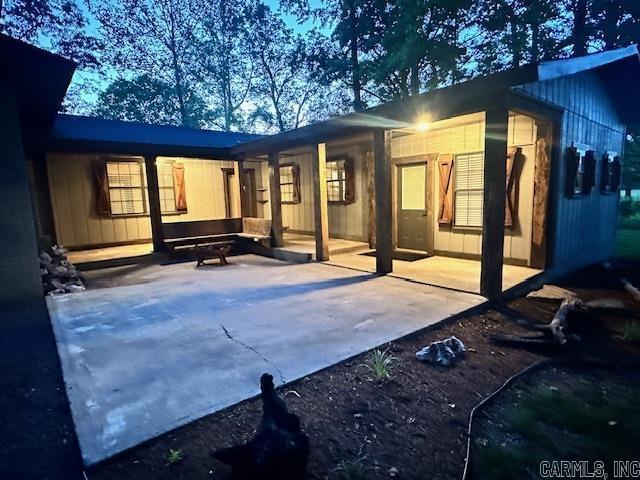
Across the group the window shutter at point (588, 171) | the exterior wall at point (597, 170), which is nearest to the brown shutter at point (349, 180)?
the exterior wall at point (597, 170)

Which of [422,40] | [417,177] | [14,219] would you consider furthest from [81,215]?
[422,40]

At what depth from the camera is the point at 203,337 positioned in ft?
10.6

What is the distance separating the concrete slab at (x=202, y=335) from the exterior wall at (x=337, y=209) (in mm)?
2897

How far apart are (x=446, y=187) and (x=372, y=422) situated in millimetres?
5271

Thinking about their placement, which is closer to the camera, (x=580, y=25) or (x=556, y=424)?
(x=556, y=424)

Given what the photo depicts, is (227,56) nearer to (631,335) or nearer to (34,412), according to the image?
(34,412)

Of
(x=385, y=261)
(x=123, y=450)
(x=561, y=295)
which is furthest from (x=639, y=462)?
(x=385, y=261)

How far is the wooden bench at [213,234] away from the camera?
24.8 feet

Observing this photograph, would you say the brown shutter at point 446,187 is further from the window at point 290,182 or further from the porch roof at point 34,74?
the porch roof at point 34,74

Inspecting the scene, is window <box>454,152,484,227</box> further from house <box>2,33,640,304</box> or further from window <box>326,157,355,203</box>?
window <box>326,157,355,203</box>

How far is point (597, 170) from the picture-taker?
6371 millimetres

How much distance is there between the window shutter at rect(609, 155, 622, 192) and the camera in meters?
6.98

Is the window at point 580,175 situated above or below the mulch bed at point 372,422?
A: above

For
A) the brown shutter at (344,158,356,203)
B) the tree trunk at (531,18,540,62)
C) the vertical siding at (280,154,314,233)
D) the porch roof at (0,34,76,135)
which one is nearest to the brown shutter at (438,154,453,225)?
the brown shutter at (344,158,356,203)
